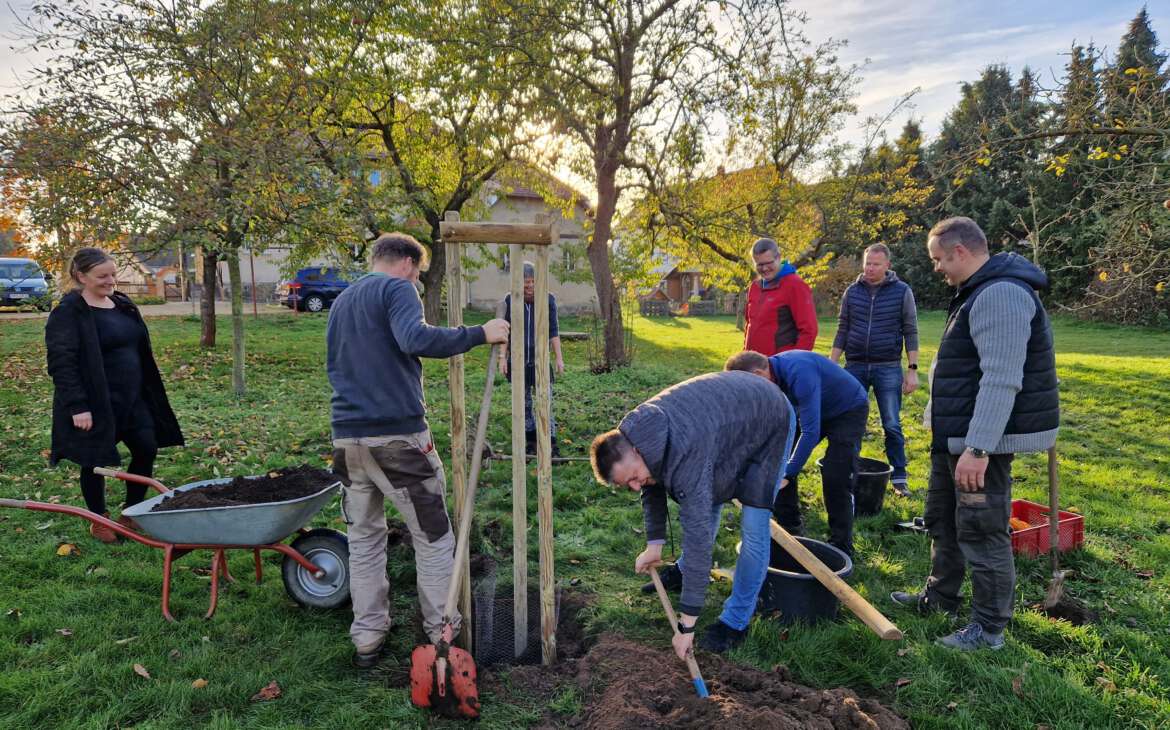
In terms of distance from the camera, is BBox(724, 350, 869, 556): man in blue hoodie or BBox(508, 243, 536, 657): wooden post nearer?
BBox(508, 243, 536, 657): wooden post

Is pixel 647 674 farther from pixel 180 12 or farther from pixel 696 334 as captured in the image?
pixel 696 334

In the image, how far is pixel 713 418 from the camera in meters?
2.86

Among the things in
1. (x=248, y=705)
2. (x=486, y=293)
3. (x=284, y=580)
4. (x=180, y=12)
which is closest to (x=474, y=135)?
(x=180, y=12)

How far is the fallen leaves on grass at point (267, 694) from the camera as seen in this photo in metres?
2.95

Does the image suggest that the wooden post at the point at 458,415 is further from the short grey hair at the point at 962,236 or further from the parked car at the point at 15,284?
the parked car at the point at 15,284

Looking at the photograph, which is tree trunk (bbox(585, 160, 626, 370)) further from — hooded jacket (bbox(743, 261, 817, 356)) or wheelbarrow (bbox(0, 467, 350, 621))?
wheelbarrow (bbox(0, 467, 350, 621))

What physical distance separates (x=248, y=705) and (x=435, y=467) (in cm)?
132

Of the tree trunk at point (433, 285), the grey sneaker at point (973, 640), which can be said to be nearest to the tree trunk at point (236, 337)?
the tree trunk at point (433, 285)

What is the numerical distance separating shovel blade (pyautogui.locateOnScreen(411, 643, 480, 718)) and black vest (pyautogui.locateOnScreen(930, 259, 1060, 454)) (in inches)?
102

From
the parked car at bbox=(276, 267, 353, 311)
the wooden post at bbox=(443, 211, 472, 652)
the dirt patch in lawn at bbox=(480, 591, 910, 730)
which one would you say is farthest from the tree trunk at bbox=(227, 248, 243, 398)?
the parked car at bbox=(276, 267, 353, 311)

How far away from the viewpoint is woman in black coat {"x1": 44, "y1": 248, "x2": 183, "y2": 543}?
418cm

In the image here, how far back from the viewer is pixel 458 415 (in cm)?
323

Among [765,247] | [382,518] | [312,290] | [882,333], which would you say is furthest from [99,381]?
[312,290]

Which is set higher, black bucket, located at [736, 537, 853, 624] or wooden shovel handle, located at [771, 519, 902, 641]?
wooden shovel handle, located at [771, 519, 902, 641]
